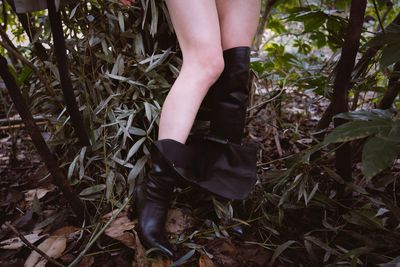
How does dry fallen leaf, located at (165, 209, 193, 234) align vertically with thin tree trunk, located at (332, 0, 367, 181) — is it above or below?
below

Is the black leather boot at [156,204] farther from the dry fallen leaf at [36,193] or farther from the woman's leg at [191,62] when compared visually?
the dry fallen leaf at [36,193]

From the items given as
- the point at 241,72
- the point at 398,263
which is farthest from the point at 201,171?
the point at 398,263

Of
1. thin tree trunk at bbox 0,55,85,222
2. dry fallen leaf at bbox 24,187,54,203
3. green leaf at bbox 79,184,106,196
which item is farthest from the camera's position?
dry fallen leaf at bbox 24,187,54,203

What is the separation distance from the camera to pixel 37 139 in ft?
3.25

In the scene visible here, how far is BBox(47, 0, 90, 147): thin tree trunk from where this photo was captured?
0.93 meters

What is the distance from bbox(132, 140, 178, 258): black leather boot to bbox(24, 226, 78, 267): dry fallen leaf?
0.24 meters

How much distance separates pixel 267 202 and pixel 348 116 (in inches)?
21.5

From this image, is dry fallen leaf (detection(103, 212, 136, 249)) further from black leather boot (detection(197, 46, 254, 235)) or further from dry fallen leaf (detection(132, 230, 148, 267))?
black leather boot (detection(197, 46, 254, 235))

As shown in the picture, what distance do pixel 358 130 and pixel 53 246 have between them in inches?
37.6

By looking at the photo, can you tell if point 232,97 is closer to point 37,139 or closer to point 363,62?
point 363,62

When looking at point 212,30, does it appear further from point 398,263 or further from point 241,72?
point 398,263

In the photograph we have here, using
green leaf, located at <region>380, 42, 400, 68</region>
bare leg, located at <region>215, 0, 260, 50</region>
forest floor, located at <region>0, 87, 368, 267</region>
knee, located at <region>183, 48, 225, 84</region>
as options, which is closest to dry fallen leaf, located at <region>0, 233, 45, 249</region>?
forest floor, located at <region>0, 87, 368, 267</region>

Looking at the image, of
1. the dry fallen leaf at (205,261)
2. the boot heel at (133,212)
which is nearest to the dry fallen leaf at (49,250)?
the boot heel at (133,212)

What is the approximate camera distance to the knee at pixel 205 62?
1.03 metres
